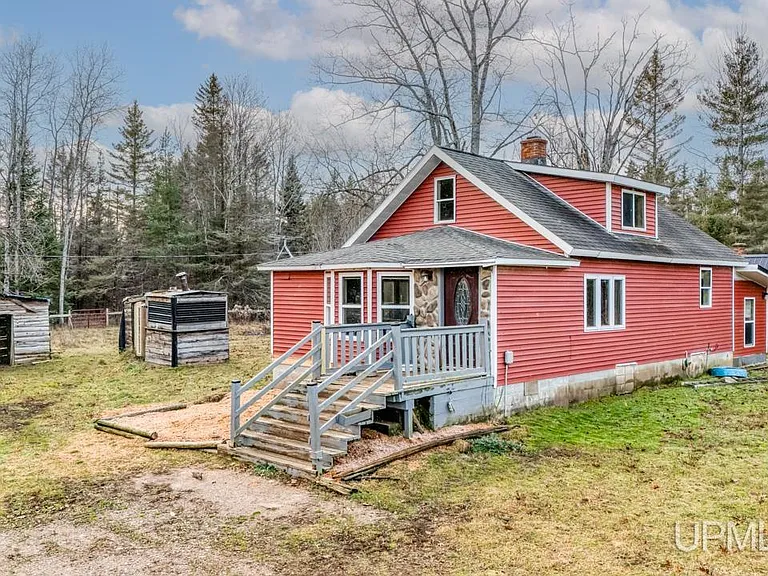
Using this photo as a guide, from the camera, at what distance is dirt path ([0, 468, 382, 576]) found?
5.70 metres

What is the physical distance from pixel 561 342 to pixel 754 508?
608 cm

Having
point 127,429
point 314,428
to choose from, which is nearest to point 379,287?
point 314,428

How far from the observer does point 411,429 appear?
32.0 ft

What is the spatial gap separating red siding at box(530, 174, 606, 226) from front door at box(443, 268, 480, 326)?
4532 mm

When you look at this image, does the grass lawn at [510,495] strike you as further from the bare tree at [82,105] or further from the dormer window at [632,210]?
the bare tree at [82,105]

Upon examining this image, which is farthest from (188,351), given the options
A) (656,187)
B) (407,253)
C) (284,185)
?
(284,185)

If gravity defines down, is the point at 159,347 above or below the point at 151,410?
above

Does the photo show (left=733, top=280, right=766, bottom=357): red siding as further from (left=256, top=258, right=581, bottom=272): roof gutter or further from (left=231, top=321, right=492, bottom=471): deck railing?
(left=231, top=321, right=492, bottom=471): deck railing

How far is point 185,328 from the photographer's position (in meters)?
19.1

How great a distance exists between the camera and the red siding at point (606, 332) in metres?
12.0

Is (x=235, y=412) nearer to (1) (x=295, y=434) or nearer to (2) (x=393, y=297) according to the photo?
(1) (x=295, y=434)

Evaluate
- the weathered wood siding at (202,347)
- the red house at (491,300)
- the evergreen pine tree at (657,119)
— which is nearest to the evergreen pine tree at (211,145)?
the weathered wood siding at (202,347)

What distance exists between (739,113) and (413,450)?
35.2 meters

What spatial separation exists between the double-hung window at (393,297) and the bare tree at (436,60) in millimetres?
13528
